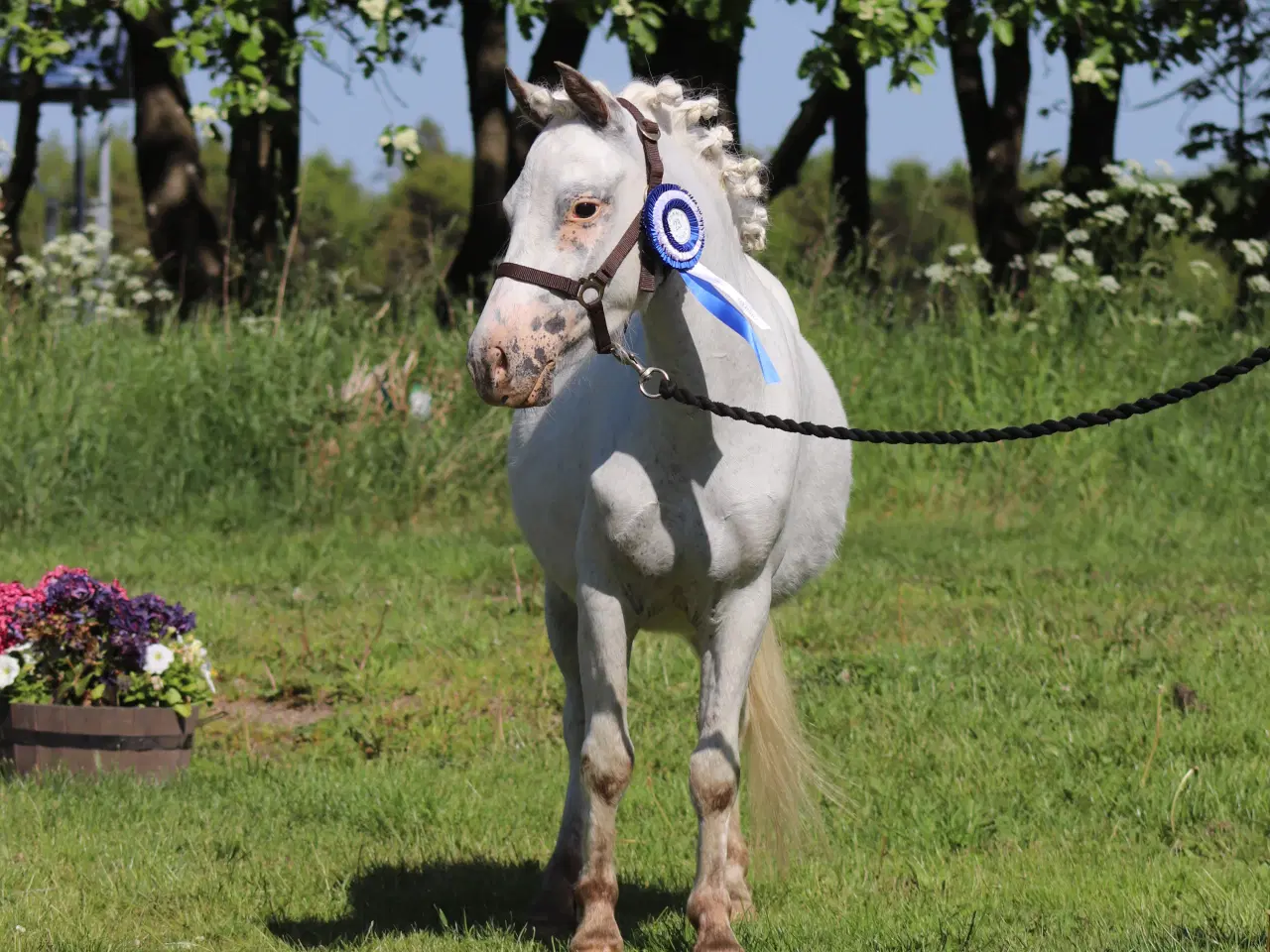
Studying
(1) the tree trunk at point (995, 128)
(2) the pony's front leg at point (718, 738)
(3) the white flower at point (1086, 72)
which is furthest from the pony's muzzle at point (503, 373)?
(1) the tree trunk at point (995, 128)

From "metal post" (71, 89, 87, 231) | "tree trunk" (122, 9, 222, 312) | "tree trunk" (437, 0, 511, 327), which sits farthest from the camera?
"metal post" (71, 89, 87, 231)

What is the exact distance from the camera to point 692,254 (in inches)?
151

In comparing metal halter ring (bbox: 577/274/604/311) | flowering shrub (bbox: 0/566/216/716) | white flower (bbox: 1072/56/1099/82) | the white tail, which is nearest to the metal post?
white flower (bbox: 1072/56/1099/82)

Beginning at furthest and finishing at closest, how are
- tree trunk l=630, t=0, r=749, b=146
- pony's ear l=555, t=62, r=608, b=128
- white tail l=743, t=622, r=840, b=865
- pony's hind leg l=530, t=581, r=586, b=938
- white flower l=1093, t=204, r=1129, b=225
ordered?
1. tree trunk l=630, t=0, r=749, b=146
2. white flower l=1093, t=204, r=1129, b=225
3. white tail l=743, t=622, r=840, b=865
4. pony's hind leg l=530, t=581, r=586, b=938
5. pony's ear l=555, t=62, r=608, b=128

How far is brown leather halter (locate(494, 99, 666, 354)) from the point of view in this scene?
12.0 feet

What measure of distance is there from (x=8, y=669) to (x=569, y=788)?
257 cm

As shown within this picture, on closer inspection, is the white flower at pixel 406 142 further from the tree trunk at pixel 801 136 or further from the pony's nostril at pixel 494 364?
the pony's nostril at pixel 494 364

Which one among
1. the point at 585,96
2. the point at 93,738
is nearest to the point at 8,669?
the point at 93,738

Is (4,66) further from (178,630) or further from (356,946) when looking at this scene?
(356,946)

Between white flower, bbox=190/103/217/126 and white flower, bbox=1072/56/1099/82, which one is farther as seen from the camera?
white flower, bbox=1072/56/1099/82

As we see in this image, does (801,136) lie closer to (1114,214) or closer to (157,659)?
(1114,214)

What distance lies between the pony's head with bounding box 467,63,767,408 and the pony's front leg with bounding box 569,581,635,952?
0.72m

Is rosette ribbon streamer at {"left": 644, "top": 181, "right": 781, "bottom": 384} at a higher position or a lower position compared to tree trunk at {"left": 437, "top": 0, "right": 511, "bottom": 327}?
lower

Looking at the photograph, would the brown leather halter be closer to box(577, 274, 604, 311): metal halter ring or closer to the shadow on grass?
box(577, 274, 604, 311): metal halter ring
